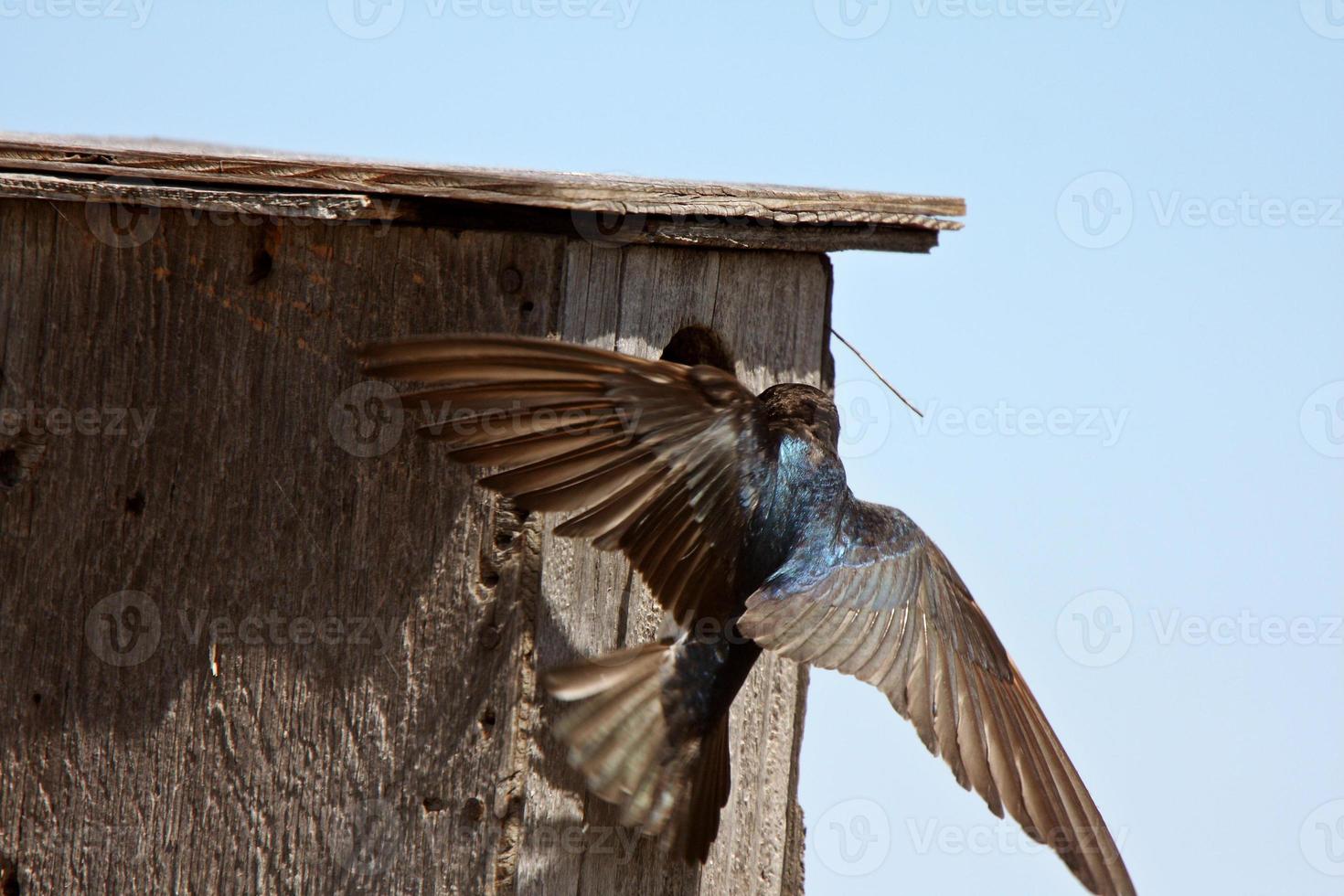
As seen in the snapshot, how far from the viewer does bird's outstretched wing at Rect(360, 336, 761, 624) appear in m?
2.66

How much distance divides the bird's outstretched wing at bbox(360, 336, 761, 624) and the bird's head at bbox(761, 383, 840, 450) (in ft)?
0.55

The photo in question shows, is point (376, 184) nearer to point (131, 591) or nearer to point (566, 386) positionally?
point (566, 386)

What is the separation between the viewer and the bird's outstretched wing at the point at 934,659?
9.49 ft

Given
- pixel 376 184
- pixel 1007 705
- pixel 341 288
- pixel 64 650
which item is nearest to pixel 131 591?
pixel 64 650

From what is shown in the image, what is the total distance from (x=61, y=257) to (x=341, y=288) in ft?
1.90

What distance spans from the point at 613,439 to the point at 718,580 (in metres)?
0.41

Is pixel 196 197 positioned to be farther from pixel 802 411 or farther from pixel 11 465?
pixel 802 411

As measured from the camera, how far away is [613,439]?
2.88 meters

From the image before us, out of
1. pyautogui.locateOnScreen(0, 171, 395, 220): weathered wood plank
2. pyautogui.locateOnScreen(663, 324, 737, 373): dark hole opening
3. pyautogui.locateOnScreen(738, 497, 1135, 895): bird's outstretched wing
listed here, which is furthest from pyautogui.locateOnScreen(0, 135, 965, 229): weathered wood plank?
pyautogui.locateOnScreen(738, 497, 1135, 895): bird's outstretched wing

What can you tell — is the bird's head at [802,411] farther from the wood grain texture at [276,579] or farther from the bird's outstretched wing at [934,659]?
the wood grain texture at [276,579]

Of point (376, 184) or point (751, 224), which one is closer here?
point (376, 184)

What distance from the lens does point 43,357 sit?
129 inches

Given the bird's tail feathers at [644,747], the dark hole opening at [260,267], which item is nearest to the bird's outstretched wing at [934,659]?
the bird's tail feathers at [644,747]

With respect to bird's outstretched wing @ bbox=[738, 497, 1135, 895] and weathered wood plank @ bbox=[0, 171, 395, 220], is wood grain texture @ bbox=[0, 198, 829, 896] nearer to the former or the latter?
weathered wood plank @ bbox=[0, 171, 395, 220]
